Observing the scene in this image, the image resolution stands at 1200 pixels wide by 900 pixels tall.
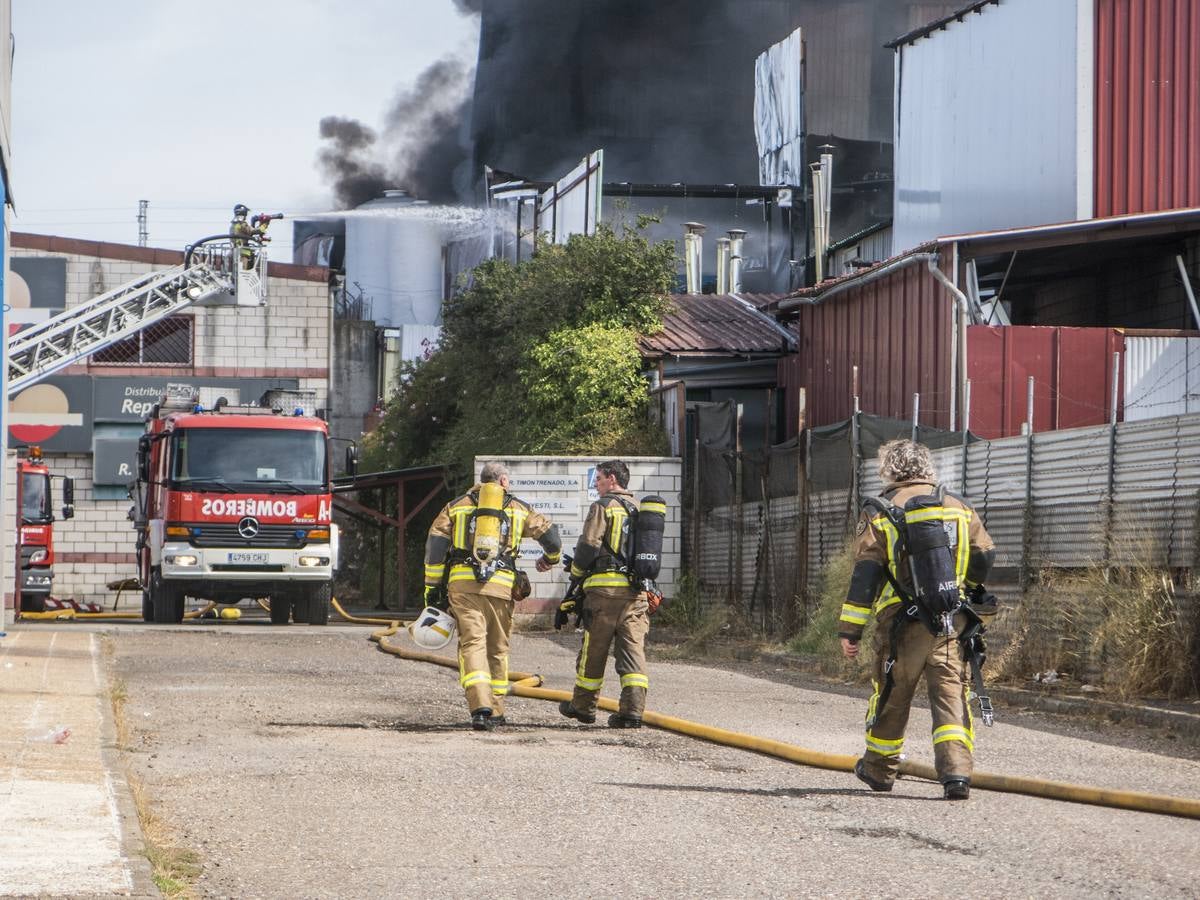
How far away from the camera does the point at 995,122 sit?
25.8 meters

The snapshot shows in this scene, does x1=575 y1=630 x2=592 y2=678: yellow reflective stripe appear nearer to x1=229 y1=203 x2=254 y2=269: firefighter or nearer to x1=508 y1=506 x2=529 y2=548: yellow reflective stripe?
x1=508 y1=506 x2=529 y2=548: yellow reflective stripe

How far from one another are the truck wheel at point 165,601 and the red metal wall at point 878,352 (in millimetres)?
9939

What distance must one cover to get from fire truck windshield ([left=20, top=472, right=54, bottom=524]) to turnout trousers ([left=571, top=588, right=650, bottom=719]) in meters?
22.0

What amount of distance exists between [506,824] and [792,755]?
2.62m

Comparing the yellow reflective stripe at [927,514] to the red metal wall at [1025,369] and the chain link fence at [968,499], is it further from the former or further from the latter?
Answer: the red metal wall at [1025,369]

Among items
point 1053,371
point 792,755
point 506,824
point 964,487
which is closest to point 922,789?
point 792,755

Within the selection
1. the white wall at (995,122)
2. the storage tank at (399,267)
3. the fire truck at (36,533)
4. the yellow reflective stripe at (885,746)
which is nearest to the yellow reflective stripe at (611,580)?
the yellow reflective stripe at (885,746)

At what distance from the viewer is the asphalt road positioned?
6.11m

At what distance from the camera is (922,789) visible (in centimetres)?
845

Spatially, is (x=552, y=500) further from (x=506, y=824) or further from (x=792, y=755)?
(x=506, y=824)

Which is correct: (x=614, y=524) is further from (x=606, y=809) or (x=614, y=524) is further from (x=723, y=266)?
(x=723, y=266)

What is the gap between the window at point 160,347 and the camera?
4131 centimetres

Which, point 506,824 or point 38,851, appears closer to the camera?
point 38,851

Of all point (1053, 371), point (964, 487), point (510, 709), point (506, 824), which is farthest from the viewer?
A: point (1053, 371)
